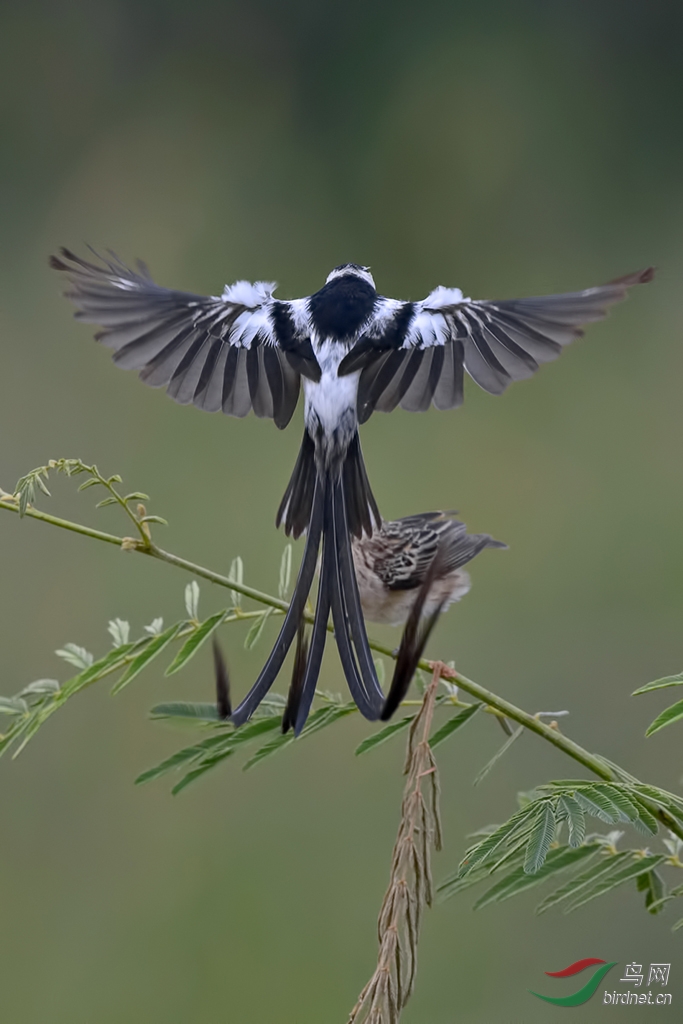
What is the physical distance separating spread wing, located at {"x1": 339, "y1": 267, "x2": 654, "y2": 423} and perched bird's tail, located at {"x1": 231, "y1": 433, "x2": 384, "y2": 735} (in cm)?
9

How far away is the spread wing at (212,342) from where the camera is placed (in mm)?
1205

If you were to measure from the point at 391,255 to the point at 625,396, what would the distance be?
0.86 m

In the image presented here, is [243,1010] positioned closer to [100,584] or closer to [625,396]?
[100,584]

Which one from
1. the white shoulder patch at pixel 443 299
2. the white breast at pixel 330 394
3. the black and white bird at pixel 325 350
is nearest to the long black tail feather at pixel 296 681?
the black and white bird at pixel 325 350

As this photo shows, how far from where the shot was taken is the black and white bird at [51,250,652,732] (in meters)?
1.13

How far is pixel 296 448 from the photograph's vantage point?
125 inches

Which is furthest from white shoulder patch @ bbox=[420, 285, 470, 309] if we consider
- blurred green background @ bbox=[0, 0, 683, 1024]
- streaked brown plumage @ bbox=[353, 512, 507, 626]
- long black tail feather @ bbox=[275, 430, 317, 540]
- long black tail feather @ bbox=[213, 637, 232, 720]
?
blurred green background @ bbox=[0, 0, 683, 1024]

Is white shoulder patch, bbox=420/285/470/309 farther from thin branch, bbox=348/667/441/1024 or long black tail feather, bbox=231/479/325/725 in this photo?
thin branch, bbox=348/667/441/1024

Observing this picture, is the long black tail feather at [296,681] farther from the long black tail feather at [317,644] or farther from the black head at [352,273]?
the black head at [352,273]

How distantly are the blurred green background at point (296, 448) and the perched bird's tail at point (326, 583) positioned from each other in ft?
4.97

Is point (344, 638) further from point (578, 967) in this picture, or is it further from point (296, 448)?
point (296, 448)

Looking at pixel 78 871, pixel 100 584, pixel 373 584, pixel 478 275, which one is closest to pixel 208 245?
pixel 478 275

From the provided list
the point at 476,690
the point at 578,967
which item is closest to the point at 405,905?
the point at 476,690

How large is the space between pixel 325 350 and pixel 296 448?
1993mm
